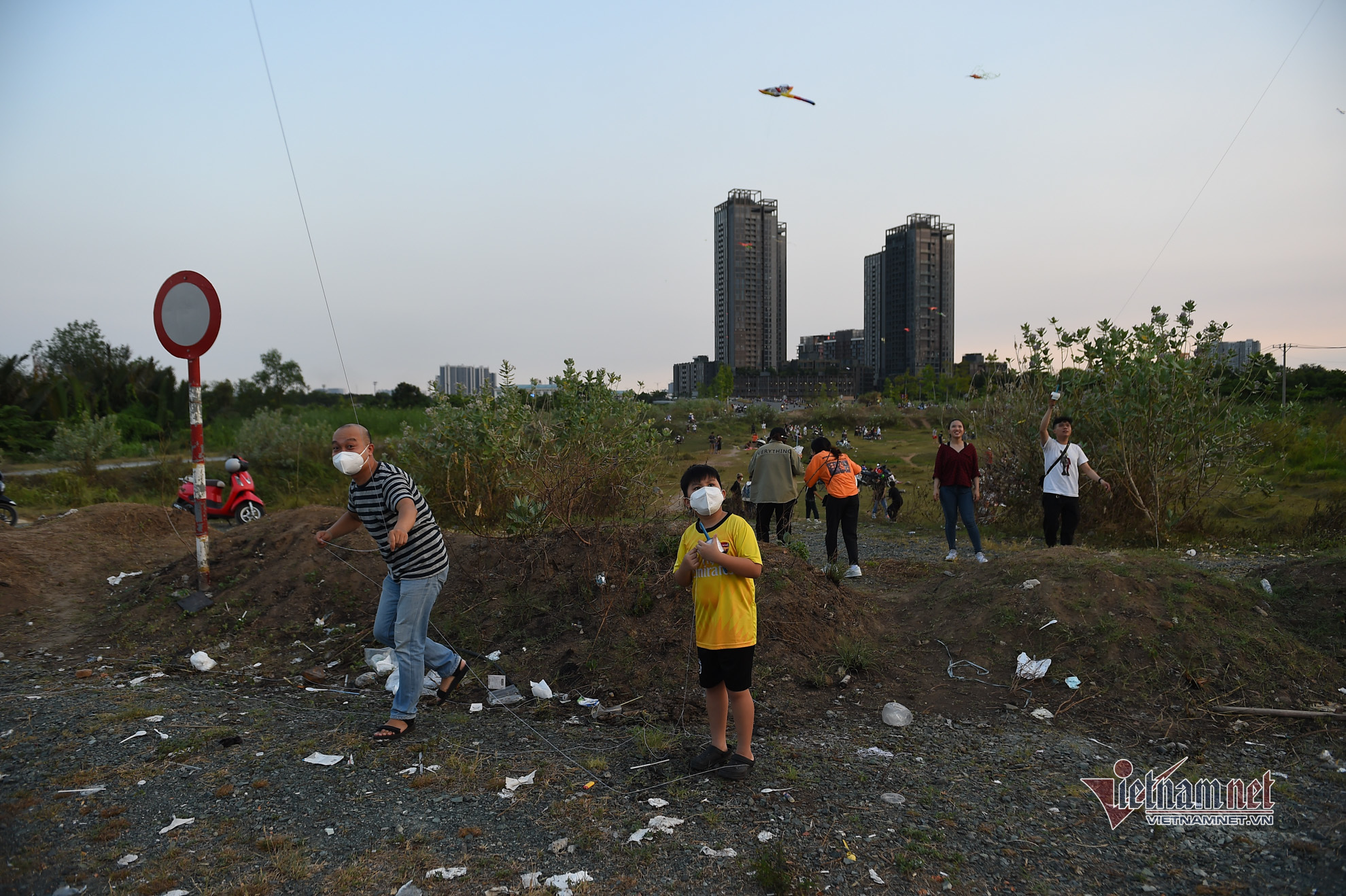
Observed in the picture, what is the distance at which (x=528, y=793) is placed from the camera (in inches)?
139

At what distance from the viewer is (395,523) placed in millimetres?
4297

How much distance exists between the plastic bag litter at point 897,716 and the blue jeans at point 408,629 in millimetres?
2785

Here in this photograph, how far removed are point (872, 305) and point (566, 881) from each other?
116320 millimetres

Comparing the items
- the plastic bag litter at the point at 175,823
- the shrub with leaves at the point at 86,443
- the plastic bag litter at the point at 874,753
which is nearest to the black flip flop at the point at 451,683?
the plastic bag litter at the point at 175,823

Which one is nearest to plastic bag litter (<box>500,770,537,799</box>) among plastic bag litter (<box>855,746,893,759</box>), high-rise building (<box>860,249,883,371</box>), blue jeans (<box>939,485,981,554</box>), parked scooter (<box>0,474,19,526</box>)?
plastic bag litter (<box>855,746,893,759</box>)

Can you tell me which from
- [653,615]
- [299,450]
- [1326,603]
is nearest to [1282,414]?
[1326,603]

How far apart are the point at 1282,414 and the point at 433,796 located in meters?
12.7

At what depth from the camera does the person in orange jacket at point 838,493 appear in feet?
25.5

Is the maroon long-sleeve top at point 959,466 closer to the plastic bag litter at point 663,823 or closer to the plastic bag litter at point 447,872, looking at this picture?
the plastic bag litter at point 663,823

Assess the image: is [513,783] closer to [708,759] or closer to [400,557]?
[708,759]

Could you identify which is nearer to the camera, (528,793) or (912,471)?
(528,793)

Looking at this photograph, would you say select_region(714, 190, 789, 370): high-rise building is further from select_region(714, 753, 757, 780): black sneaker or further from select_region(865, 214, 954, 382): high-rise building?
select_region(714, 753, 757, 780): black sneaker

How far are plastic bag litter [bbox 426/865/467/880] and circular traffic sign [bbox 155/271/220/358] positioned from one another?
216 inches

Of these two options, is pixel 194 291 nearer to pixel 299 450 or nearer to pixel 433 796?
pixel 433 796
